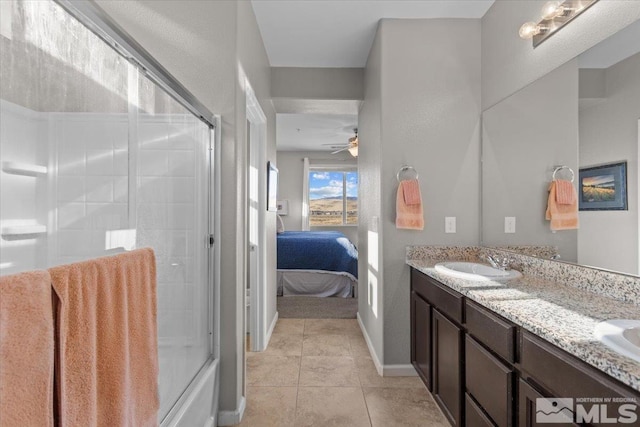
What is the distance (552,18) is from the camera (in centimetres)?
182

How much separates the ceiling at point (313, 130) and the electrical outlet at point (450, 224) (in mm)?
2744

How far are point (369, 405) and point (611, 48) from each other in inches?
90.9

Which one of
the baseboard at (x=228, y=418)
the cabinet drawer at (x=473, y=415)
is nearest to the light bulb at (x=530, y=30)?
the cabinet drawer at (x=473, y=415)

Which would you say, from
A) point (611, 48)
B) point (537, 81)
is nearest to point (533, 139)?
point (537, 81)

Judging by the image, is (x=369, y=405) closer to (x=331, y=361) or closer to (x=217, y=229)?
(x=331, y=361)

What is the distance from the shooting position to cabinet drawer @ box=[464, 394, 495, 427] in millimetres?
1422

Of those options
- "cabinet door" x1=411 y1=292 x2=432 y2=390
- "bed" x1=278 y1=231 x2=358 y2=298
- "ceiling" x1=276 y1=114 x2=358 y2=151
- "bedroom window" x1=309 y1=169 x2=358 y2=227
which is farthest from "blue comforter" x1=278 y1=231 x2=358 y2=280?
"bedroom window" x1=309 y1=169 x2=358 y2=227

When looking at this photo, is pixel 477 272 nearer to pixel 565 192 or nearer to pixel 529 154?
pixel 565 192

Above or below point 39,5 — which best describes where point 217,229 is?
below

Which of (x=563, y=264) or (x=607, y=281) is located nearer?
(x=607, y=281)

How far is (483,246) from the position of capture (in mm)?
2469

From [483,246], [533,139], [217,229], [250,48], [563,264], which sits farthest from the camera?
[483,246]

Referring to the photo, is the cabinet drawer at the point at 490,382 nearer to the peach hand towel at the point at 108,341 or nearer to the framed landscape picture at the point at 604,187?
the framed landscape picture at the point at 604,187

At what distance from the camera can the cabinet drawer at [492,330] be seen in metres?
1.24
